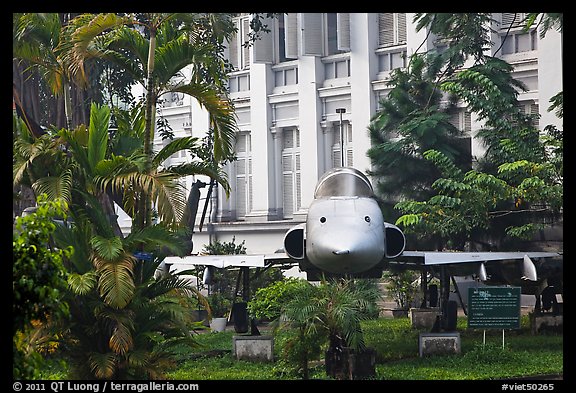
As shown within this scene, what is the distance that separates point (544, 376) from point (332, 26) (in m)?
11.8

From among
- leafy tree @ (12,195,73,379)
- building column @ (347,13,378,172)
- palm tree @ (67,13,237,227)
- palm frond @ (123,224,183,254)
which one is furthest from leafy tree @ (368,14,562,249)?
leafy tree @ (12,195,73,379)

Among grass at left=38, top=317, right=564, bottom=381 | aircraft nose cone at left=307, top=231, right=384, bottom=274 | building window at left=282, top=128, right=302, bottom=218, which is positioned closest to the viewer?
grass at left=38, top=317, right=564, bottom=381

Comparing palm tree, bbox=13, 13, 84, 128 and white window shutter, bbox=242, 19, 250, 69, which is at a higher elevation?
white window shutter, bbox=242, 19, 250, 69

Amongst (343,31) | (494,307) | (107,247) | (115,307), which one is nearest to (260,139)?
(343,31)

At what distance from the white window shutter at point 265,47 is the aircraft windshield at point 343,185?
22.7ft

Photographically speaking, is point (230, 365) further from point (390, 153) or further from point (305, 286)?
point (390, 153)

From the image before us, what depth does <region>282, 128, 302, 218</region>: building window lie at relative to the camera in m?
23.4

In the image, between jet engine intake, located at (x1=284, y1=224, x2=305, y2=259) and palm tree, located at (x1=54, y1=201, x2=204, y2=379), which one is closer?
palm tree, located at (x1=54, y1=201, x2=204, y2=379)

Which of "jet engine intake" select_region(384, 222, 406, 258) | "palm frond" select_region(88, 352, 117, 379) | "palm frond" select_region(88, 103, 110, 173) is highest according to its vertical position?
"palm frond" select_region(88, 103, 110, 173)

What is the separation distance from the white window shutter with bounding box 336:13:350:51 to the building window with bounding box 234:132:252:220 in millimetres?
3110

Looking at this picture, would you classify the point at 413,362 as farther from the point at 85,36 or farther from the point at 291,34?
the point at 291,34

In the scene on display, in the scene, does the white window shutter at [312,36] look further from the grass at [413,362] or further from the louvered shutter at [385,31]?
the grass at [413,362]

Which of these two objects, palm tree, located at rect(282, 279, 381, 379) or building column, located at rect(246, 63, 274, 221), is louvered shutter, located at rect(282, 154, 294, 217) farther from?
palm tree, located at rect(282, 279, 381, 379)
